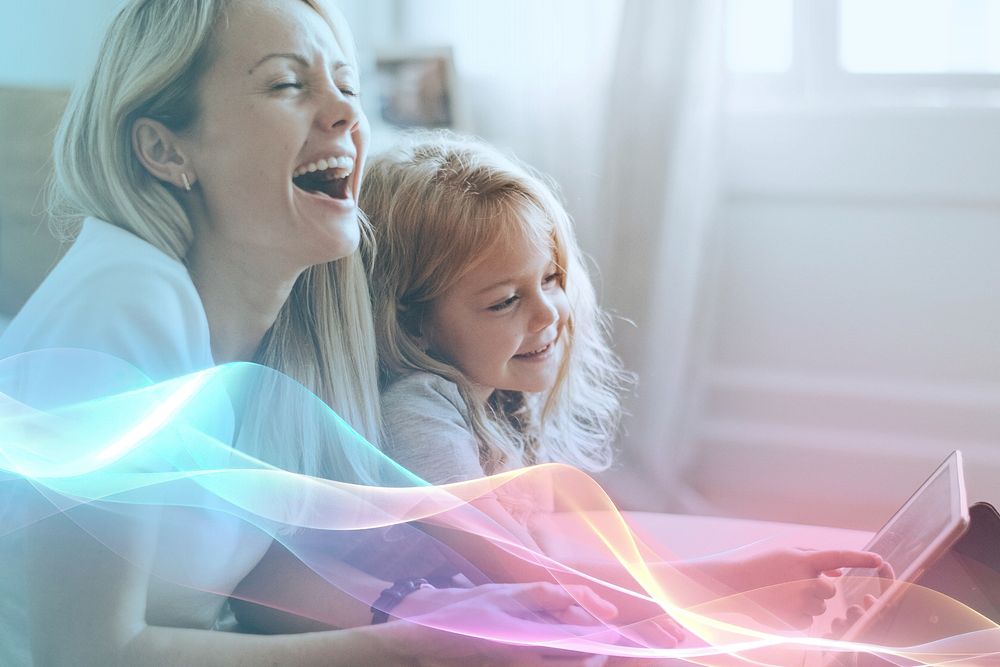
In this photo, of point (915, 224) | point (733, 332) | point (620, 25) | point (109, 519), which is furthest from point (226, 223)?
point (915, 224)

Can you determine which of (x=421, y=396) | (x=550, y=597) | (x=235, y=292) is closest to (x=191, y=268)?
(x=235, y=292)

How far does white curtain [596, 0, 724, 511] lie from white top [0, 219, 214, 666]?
0.59 metres

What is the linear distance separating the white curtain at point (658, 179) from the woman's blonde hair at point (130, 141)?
1.75 feet

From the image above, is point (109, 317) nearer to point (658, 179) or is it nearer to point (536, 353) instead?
point (536, 353)

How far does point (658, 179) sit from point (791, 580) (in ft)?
1.81

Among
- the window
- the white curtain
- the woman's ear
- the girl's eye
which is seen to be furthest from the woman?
the window

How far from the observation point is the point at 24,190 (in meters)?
0.58

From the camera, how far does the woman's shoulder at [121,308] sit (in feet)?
1.60

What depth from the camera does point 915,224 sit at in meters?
1.24

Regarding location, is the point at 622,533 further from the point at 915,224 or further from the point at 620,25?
the point at 915,224

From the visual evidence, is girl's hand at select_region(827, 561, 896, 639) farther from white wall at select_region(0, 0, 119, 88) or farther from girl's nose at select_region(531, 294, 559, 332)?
white wall at select_region(0, 0, 119, 88)

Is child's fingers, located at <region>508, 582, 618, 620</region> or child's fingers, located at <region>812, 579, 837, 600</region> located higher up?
child's fingers, located at <region>508, 582, 618, 620</region>

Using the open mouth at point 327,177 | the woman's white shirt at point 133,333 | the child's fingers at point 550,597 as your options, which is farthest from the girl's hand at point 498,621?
the open mouth at point 327,177

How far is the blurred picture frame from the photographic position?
2.76 feet
